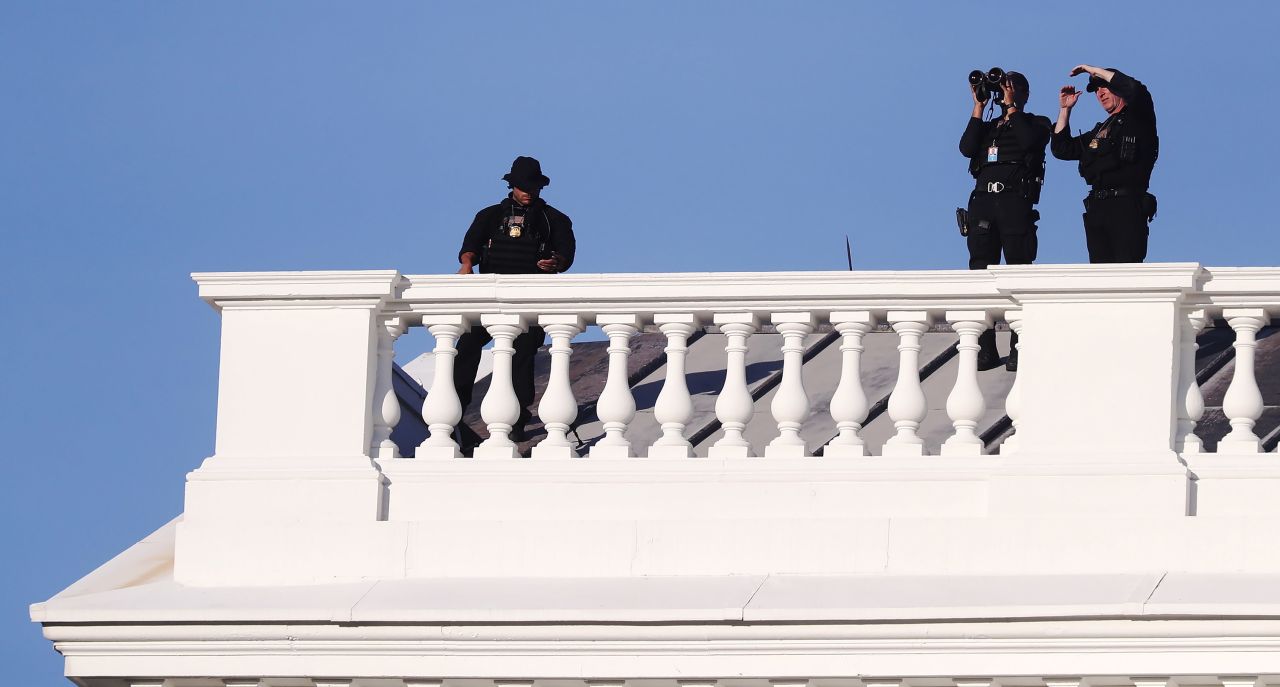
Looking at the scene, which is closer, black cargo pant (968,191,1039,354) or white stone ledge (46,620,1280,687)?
white stone ledge (46,620,1280,687)

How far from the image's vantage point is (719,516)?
1440cm

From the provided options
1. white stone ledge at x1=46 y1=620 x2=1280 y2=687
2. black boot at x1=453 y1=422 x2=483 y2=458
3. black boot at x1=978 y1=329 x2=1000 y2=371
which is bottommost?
white stone ledge at x1=46 y1=620 x2=1280 y2=687

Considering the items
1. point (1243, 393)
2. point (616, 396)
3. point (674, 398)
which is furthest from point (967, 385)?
point (616, 396)

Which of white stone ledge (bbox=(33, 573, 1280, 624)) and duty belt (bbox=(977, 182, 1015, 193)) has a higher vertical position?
duty belt (bbox=(977, 182, 1015, 193))

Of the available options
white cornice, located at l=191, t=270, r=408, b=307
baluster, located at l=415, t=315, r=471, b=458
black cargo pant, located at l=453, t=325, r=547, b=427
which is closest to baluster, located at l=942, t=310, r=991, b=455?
baluster, located at l=415, t=315, r=471, b=458

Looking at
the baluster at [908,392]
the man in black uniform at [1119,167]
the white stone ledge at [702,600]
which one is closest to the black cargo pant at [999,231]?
the man in black uniform at [1119,167]

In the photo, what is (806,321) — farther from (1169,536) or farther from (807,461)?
(1169,536)

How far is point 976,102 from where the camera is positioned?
1658cm

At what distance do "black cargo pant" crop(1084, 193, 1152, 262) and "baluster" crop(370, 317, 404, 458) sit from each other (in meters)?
3.72

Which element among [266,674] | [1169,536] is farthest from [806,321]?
[266,674]

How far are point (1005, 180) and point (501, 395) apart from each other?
3.51 metres

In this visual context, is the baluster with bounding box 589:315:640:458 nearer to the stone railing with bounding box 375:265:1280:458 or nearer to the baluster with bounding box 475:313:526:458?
the stone railing with bounding box 375:265:1280:458

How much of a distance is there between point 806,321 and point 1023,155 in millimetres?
2430

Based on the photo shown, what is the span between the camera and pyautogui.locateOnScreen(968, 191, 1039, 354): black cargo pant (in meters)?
16.7
